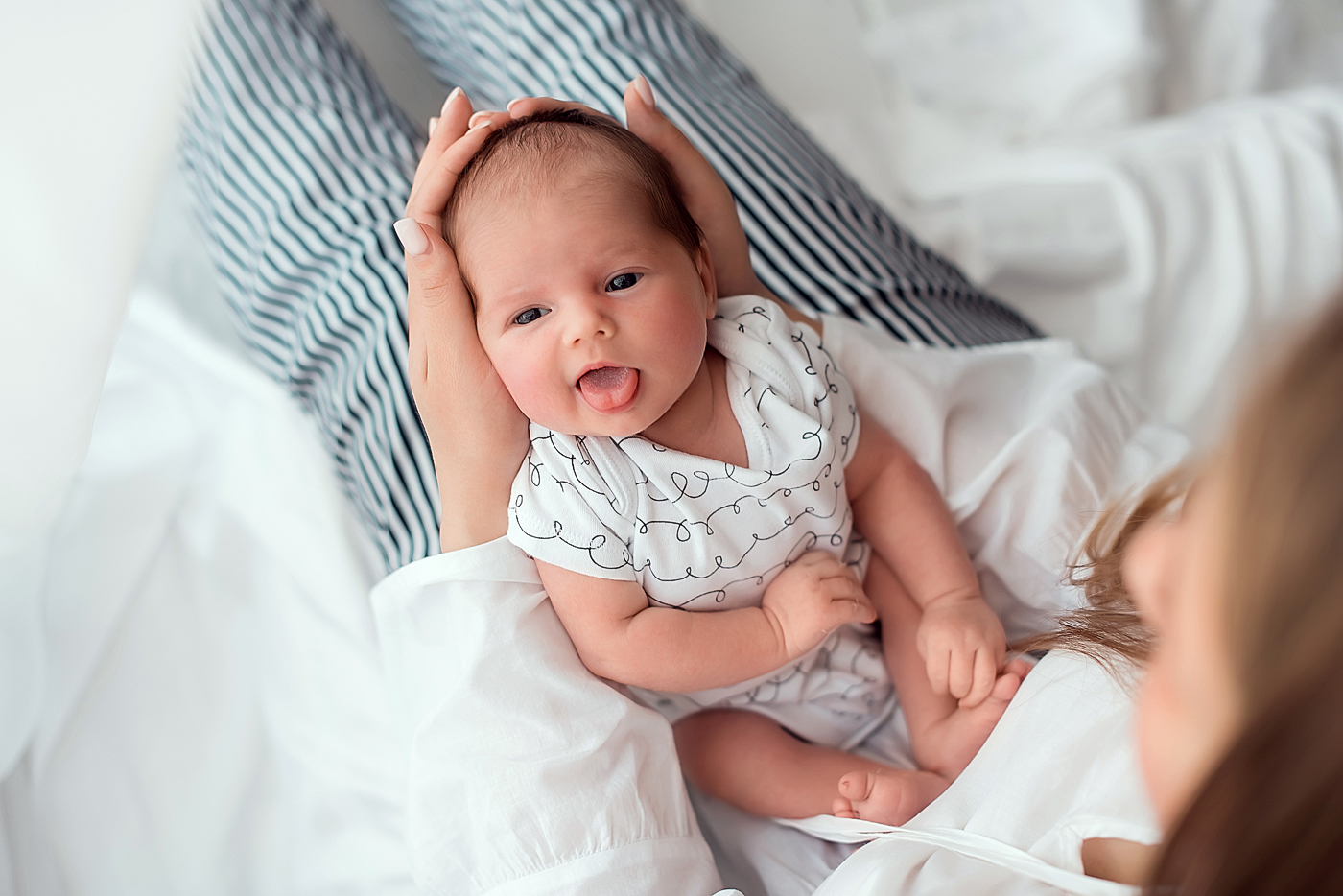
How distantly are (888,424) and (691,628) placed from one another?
0.31m

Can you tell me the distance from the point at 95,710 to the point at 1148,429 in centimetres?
112

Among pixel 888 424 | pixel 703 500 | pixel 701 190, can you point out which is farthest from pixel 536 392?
pixel 888 424

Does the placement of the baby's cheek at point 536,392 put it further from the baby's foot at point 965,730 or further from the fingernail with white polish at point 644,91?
the baby's foot at point 965,730

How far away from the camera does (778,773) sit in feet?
2.70

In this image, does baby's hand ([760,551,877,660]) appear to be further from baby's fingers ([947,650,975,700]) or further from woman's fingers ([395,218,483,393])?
woman's fingers ([395,218,483,393])

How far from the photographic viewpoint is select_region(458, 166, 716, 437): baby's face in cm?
69

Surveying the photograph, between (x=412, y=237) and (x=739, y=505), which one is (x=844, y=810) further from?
(x=412, y=237)

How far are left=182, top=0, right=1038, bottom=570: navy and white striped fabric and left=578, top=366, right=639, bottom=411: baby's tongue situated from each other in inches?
14.3

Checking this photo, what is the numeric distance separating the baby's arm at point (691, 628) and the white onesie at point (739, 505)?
21 mm

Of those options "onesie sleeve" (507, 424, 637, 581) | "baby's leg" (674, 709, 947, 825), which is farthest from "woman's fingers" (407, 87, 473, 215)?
"baby's leg" (674, 709, 947, 825)

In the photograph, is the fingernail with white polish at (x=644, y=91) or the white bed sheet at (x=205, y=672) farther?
the white bed sheet at (x=205, y=672)

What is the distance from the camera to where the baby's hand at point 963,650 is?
2.53 feet

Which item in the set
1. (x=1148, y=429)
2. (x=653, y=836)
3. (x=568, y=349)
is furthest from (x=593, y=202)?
(x=1148, y=429)

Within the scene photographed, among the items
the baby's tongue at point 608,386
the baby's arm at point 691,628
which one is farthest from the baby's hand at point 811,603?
the baby's tongue at point 608,386
